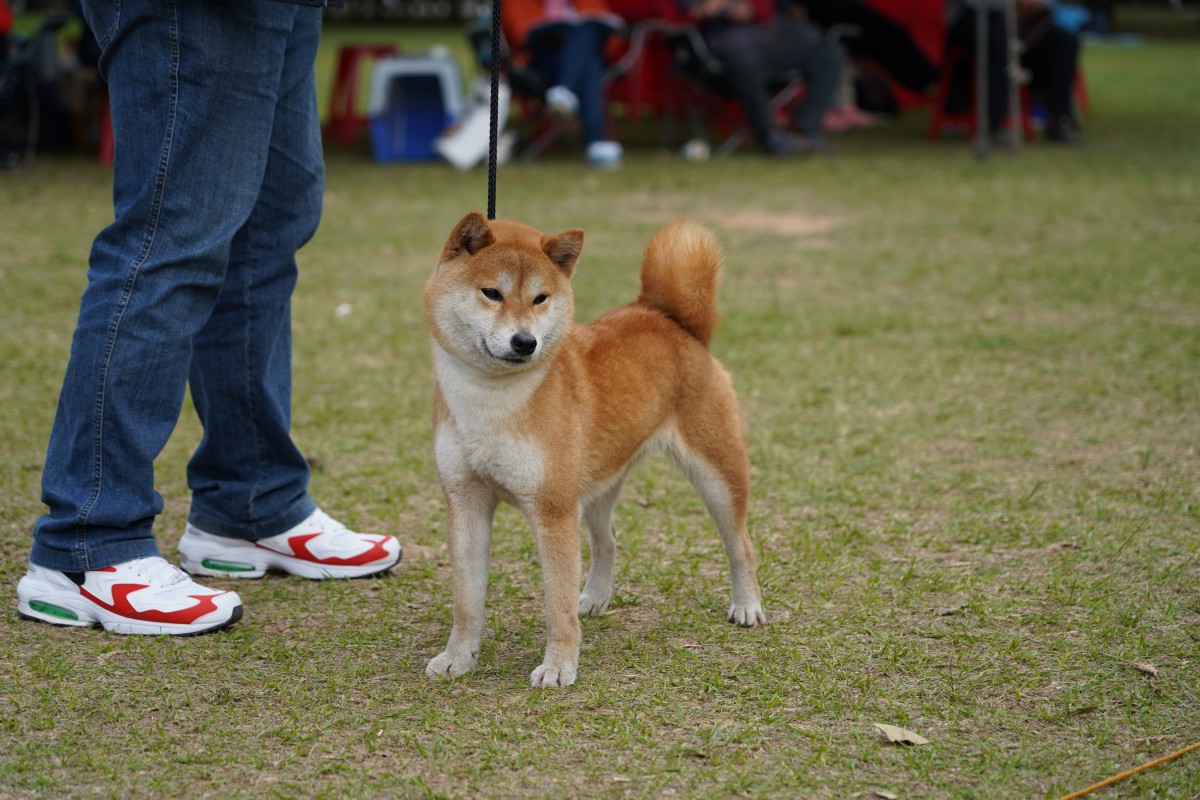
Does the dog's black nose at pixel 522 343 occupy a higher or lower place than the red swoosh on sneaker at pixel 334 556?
higher

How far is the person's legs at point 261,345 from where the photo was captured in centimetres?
310

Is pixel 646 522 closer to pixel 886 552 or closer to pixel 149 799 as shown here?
pixel 886 552

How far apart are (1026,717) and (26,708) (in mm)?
1916

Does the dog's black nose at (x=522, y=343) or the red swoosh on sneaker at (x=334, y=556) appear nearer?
the dog's black nose at (x=522, y=343)

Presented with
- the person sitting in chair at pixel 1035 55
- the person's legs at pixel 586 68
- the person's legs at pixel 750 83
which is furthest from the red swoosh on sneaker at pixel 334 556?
the person sitting in chair at pixel 1035 55

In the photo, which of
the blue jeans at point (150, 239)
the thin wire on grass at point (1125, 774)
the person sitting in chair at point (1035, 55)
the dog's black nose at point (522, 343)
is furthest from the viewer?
the person sitting in chair at point (1035, 55)

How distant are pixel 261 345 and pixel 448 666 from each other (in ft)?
3.26

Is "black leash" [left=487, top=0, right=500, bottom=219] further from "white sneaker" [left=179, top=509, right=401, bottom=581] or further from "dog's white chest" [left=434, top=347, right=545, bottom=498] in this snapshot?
"white sneaker" [left=179, top=509, right=401, bottom=581]

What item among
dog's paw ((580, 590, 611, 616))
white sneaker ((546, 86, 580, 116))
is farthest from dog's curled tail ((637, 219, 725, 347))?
white sneaker ((546, 86, 580, 116))

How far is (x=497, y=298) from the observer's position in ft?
8.19

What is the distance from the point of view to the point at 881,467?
13.1 ft

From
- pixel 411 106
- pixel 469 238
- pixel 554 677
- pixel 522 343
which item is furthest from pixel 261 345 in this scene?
pixel 411 106

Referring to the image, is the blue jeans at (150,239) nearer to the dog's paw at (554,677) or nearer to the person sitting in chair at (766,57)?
the dog's paw at (554,677)

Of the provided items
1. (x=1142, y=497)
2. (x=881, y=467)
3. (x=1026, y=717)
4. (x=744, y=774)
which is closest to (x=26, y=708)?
(x=744, y=774)
